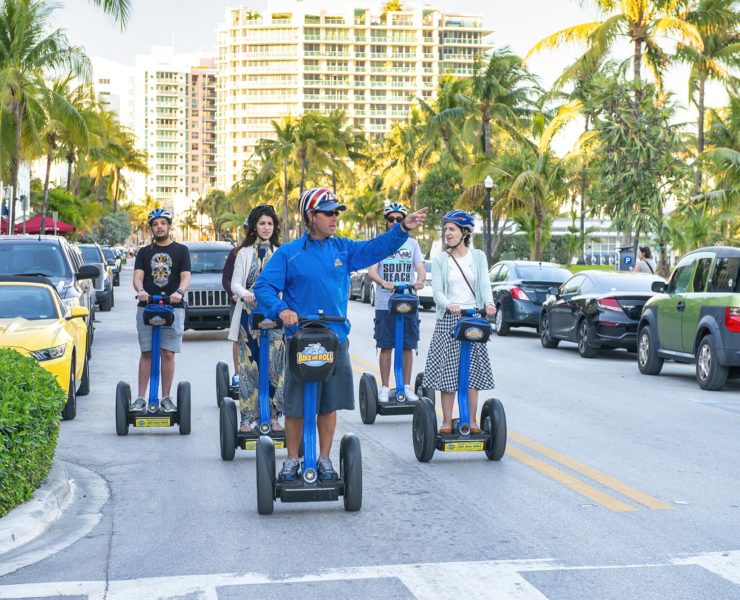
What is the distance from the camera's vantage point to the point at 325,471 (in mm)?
7285

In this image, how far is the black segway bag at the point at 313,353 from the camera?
6.92m

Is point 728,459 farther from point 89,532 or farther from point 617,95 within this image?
point 617,95

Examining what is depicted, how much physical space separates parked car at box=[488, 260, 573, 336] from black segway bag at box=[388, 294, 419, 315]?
1262 centimetres

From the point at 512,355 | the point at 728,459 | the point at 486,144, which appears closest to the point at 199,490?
the point at 728,459

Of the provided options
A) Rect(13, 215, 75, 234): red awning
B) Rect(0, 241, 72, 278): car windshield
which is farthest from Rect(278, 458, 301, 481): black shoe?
Rect(13, 215, 75, 234): red awning

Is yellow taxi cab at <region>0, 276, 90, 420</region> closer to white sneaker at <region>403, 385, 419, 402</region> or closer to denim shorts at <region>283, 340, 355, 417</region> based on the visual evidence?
white sneaker at <region>403, 385, 419, 402</region>

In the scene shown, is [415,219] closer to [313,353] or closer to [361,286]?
[313,353]

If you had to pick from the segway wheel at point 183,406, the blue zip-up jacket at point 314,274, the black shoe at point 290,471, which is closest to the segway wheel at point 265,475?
the black shoe at point 290,471

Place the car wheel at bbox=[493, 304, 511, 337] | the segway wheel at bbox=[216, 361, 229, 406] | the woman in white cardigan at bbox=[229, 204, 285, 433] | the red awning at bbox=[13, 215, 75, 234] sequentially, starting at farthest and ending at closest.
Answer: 1. the red awning at bbox=[13, 215, 75, 234]
2. the car wheel at bbox=[493, 304, 511, 337]
3. the segway wheel at bbox=[216, 361, 229, 406]
4. the woman in white cardigan at bbox=[229, 204, 285, 433]

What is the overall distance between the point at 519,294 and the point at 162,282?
47.0ft

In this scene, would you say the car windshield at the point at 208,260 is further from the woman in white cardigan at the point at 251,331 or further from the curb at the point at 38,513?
the curb at the point at 38,513

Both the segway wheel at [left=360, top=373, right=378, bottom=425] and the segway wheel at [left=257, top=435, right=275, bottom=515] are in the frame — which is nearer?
the segway wheel at [left=257, top=435, right=275, bottom=515]

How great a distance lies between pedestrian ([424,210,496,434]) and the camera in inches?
361

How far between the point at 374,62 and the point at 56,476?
170 meters
